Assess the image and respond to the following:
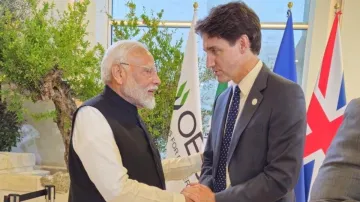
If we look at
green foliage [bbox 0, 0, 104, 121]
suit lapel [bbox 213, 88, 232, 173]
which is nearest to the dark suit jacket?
suit lapel [bbox 213, 88, 232, 173]

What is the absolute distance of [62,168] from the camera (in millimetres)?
3869

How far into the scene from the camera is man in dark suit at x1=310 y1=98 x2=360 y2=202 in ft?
2.06

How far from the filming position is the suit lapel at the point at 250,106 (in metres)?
1.41

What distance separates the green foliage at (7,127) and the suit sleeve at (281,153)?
2768mm

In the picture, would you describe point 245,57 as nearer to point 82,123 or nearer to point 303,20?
point 82,123

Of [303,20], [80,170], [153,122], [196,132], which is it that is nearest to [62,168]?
[153,122]

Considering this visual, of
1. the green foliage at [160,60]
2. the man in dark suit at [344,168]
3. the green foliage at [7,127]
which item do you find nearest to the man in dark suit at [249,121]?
the man in dark suit at [344,168]

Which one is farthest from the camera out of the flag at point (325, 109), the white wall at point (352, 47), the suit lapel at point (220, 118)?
the white wall at point (352, 47)

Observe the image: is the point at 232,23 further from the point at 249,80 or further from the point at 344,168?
the point at 344,168

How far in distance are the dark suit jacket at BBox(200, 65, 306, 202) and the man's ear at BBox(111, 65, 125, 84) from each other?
0.54 m

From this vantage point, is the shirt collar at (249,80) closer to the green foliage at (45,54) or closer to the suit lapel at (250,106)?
the suit lapel at (250,106)

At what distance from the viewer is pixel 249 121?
1.40 meters

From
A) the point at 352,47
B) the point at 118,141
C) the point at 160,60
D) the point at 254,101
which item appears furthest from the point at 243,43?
the point at 352,47

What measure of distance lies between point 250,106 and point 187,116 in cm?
148
